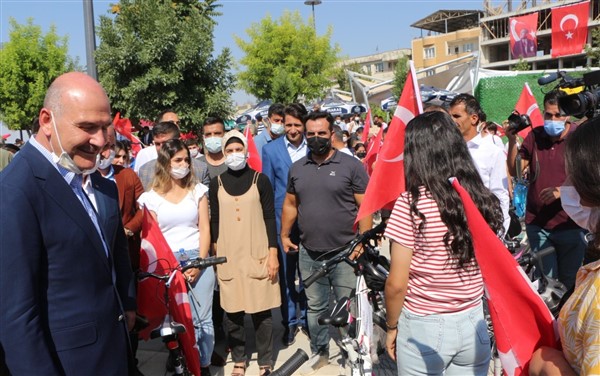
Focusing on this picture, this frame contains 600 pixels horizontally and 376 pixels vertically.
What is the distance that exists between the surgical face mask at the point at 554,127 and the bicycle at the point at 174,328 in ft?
10.1

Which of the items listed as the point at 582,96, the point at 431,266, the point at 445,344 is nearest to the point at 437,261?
the point at 431,266

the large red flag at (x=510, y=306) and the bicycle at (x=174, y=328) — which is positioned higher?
the large red flag at (x=510, y=306)

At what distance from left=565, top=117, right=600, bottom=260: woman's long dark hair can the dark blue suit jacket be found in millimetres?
1927

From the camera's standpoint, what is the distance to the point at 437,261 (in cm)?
243

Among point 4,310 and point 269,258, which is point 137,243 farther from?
point 4,310

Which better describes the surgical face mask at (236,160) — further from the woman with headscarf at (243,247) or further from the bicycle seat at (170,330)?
the bicycle seat at (170,330)

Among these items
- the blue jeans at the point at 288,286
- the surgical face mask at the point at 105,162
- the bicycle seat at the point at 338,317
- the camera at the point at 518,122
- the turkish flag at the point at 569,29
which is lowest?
the blue jeans at the point at 288,286

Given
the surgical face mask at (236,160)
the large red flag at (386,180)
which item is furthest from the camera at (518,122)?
the surgical face mask at (236,160)


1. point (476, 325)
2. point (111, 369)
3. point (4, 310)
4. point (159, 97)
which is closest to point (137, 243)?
point (111, 369)

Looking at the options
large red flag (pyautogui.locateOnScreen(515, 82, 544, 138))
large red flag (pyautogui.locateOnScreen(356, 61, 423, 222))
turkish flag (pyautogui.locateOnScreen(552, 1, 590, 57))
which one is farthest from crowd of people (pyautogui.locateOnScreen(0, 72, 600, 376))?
turkish flag (pyautogui.locateOnScreen(552, 1, 590, 57))

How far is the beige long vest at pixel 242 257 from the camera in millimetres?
4305

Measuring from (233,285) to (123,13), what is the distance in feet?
28.8

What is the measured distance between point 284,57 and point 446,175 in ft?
114

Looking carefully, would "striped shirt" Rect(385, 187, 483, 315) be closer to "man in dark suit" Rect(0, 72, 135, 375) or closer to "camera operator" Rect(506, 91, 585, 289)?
"man in dark suit" Rect(0, 72, 135, 375)
